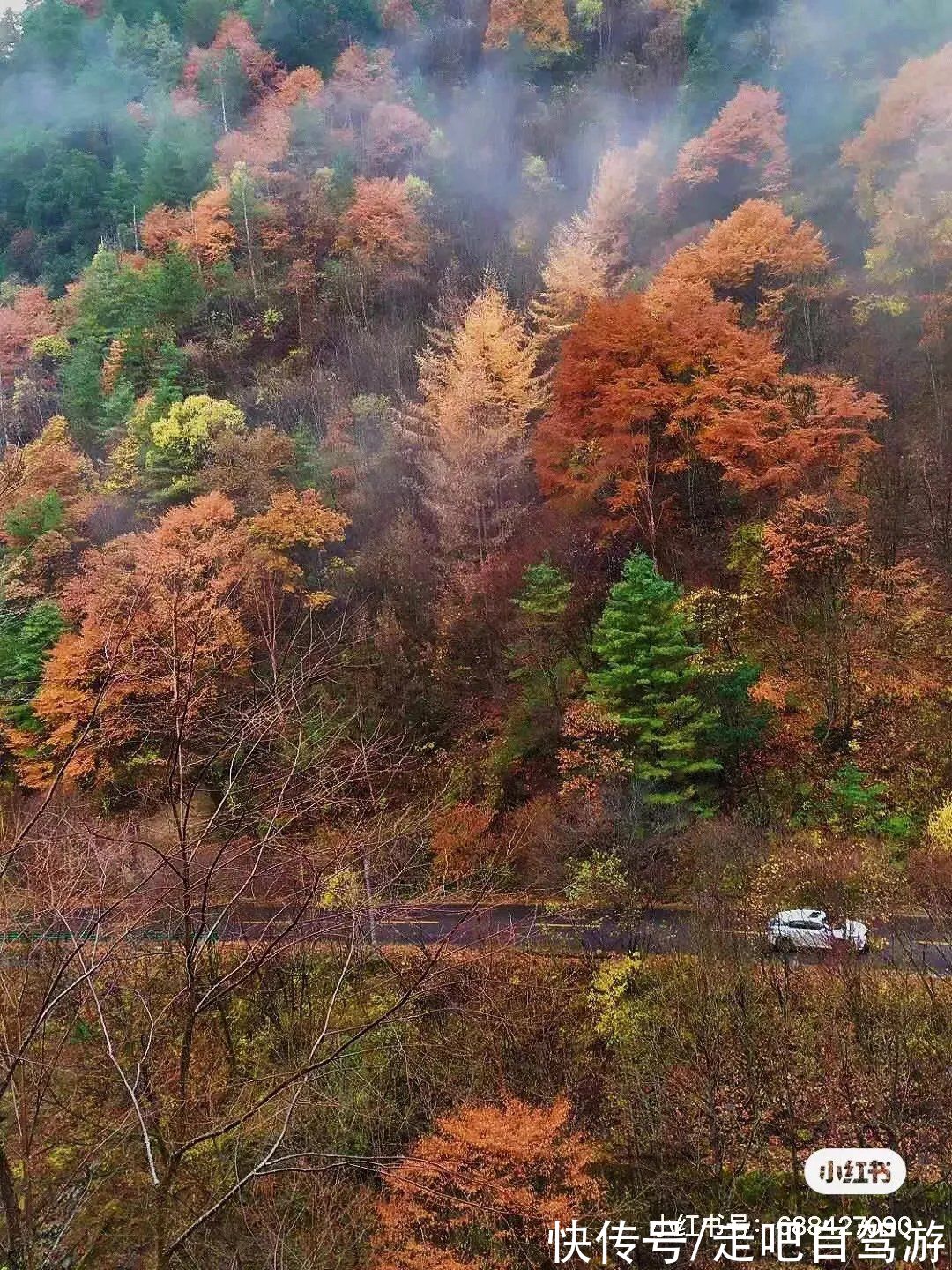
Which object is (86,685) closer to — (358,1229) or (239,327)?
(358,1229)

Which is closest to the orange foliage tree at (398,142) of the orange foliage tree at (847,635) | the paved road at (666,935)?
the orange foliage tree at (847,635)

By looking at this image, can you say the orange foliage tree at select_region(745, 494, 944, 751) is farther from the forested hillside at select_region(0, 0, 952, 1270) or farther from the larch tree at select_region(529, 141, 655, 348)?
the larch tree at select_region(529, 141, 655, 348)

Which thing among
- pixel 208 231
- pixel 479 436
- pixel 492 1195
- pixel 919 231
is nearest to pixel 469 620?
pixel 479 436

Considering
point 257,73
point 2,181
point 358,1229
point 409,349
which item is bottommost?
point 358,1229

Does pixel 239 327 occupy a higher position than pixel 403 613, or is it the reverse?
pixel 239 327

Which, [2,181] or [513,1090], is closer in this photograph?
[513,1090]

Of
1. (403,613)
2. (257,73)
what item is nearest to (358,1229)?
(403,613)

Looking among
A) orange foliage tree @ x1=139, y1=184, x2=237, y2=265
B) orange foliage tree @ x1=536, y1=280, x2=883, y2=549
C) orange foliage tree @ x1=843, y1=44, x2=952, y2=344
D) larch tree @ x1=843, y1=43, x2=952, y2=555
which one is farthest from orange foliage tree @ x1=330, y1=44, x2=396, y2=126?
orange foliage tree @ x1=536, y1=280, x2=883, y2=549
